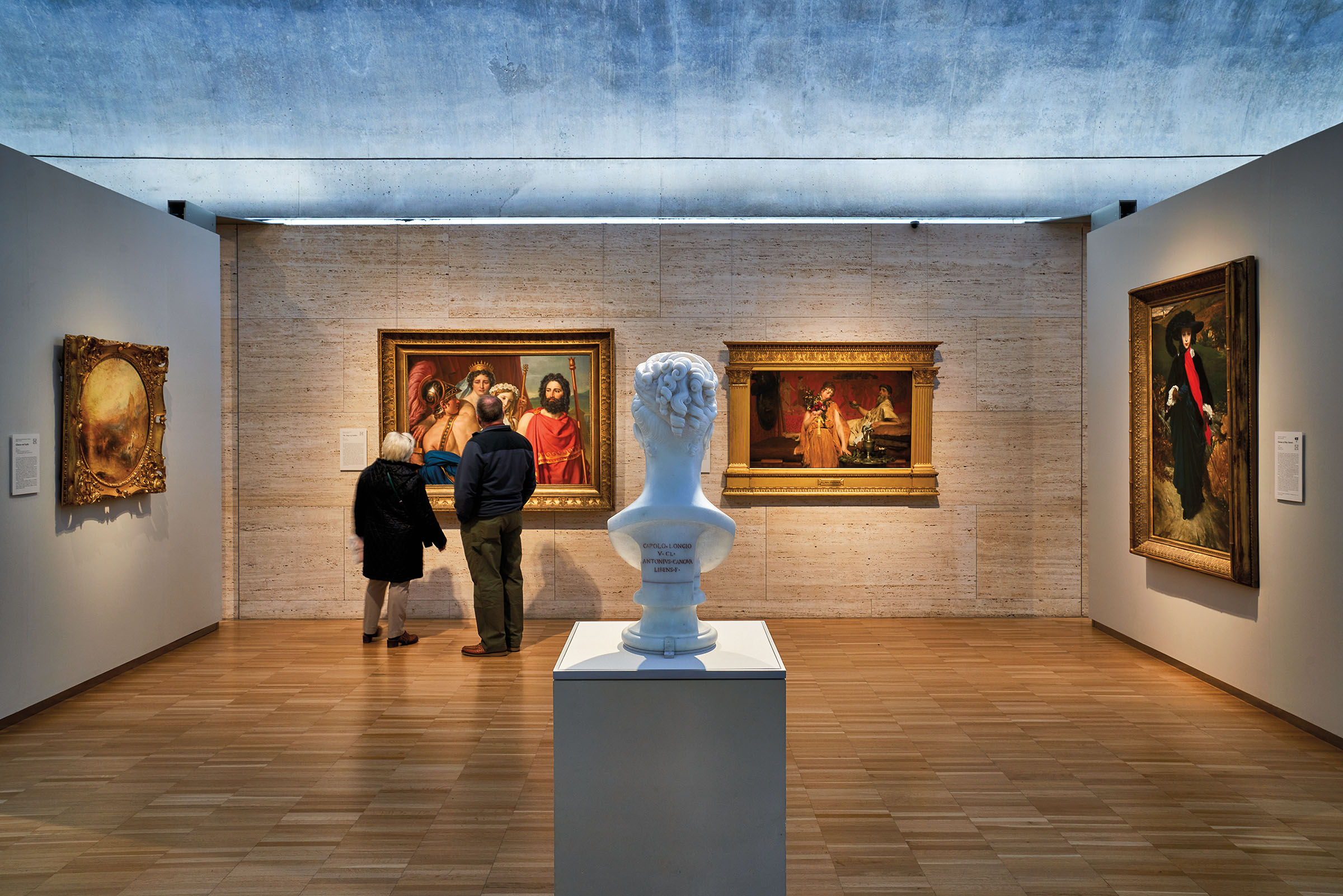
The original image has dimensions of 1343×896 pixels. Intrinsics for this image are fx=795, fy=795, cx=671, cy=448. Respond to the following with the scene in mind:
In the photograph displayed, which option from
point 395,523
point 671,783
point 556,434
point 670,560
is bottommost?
point 671,783

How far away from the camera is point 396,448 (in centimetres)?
755

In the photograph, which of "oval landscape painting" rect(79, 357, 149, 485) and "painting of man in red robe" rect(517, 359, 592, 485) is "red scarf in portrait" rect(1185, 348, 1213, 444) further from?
"oval landscape painting" rect(79, 357, 149, 485)

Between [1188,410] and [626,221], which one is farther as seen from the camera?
[626,221]

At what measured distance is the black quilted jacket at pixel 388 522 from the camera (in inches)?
294

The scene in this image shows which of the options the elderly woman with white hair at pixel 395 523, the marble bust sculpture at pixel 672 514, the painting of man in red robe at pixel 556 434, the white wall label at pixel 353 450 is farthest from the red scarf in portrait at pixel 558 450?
the marble bust sculpture at pixel 672 514

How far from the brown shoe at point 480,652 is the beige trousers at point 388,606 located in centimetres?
76

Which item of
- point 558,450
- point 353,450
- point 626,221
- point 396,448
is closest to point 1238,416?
point 626,221

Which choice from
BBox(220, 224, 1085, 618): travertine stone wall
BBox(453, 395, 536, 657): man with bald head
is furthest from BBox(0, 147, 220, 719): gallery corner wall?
BBox(453, 395, 536, 657): man with bald head

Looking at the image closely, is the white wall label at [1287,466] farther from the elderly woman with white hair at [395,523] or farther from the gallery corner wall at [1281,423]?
the elderly woman with white hair at [395,523]

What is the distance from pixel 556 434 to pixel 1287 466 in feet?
21.0

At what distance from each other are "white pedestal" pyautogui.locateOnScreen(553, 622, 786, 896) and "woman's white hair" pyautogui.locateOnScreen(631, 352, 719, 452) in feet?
3.11

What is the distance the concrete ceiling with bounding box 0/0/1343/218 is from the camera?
7.68 metres

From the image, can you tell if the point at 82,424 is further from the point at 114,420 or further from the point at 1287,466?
the point at 1287,466

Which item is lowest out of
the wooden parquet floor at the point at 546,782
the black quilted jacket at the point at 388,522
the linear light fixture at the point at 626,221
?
the wooden parquet floor at the point at 546,782
